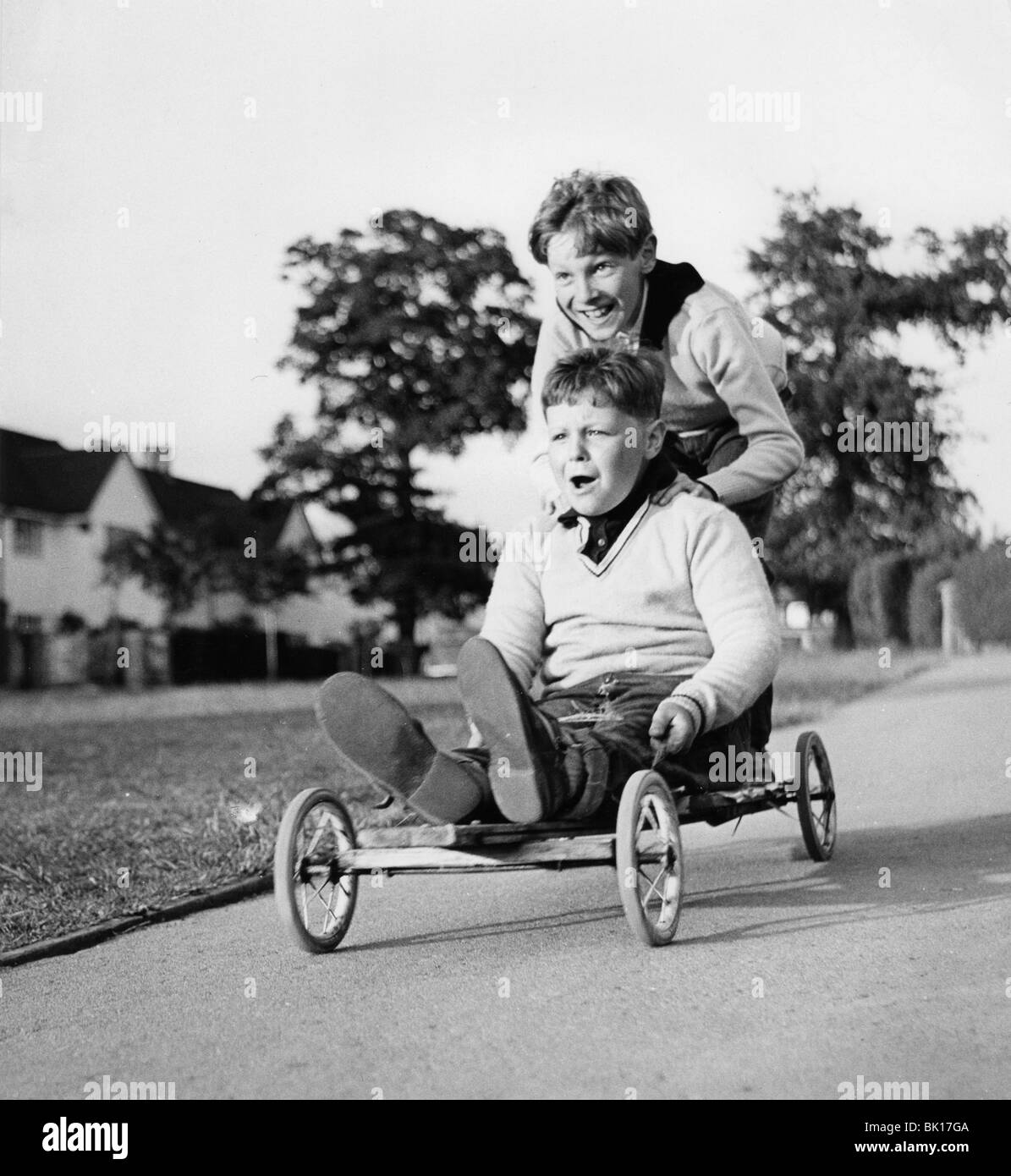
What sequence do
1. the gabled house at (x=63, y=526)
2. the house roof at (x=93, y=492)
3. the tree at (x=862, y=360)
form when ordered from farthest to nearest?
the gabled house at (x=63, y=526)
the house roof at (x=93, y=492)
the tree at (x=862, y=360)

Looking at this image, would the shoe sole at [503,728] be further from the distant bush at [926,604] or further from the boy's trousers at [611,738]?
the distant bush at [926,604]

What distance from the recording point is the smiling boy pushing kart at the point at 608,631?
404cm

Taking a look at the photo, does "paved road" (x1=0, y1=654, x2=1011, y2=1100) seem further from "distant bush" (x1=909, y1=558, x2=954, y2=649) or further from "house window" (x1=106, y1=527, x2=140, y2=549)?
"distant bush" (x1=909, y1=558, x2=954, y2=649)

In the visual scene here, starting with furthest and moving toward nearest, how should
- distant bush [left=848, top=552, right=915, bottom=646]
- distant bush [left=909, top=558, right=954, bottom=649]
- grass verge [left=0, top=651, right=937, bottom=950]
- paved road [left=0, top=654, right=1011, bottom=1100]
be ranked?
distant bush [left=848, top=552, right=915, bottom=646] < distant bush [left=909, top=558, right=954, bottom=649] < grass verge [left=0, top=651, right=937, bottom=950] < paved road [left=0, top=654, right=1011, bottom=1100]

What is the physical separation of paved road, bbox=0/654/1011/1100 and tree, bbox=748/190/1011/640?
35.4 metres

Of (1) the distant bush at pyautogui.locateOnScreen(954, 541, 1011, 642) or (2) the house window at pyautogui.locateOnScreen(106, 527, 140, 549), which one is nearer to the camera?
(1) the distant bush at pyautogui.locateOnScreen(954, 541, 1011, 642)

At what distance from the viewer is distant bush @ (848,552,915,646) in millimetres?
48250

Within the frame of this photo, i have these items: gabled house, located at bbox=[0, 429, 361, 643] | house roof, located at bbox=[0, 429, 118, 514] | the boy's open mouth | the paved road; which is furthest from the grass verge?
house roof, located at bbox=[0, 429, 118, 514]

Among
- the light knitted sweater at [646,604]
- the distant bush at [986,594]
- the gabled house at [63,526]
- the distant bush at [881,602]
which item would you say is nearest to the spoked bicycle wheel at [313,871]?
the light knitted sweater at [646,604]

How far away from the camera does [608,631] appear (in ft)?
15.5

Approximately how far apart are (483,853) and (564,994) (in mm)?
507

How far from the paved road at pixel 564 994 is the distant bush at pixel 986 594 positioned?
33.1 meters

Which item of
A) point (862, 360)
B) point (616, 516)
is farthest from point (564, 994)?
point (862, 360)

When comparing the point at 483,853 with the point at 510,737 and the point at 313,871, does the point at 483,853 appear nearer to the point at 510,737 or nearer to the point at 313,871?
the point at 510,737
